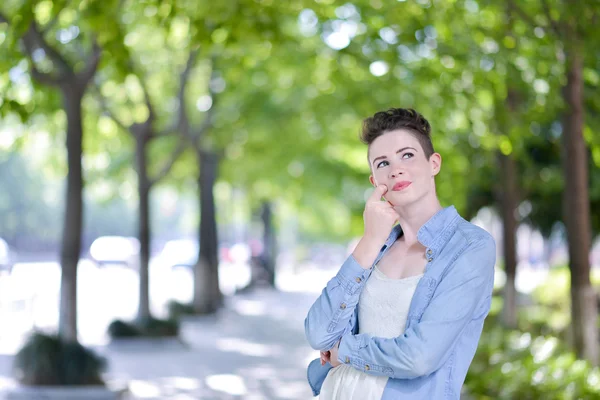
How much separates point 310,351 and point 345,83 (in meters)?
6.23

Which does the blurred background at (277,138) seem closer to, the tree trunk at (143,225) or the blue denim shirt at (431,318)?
the tree trunk at (143,225)

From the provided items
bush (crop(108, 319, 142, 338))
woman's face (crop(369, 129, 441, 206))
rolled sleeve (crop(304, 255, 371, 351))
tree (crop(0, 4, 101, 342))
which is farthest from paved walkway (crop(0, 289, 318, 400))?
woman's face (crop(369, 129, 441, 206))

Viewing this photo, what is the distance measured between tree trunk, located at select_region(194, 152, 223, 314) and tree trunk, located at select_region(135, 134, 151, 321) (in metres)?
4.55

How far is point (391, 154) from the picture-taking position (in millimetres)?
3223

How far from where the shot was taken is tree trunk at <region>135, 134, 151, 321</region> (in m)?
17.4

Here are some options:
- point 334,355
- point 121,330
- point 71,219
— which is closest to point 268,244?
point 121,330

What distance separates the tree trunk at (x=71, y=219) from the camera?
11242mm

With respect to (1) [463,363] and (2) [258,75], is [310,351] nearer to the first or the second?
(2) [258,75]

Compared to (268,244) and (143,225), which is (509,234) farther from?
(268,244)

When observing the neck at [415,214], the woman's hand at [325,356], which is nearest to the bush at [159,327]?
the woman's hand at [325,356]

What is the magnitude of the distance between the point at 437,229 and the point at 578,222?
296 inches

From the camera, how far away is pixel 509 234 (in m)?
16.0

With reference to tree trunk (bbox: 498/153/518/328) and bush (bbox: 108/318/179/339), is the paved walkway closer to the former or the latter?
bush (bbox: 108/318/179/339)

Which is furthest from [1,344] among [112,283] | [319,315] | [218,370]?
[112,283]
